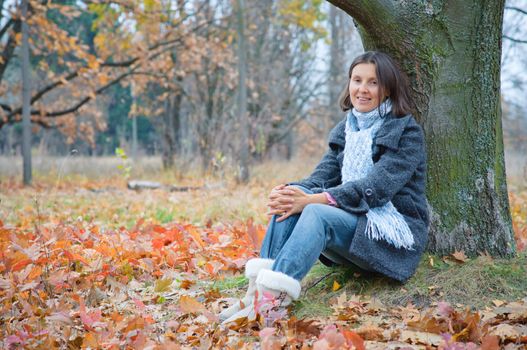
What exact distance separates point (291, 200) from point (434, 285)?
2.75 ft

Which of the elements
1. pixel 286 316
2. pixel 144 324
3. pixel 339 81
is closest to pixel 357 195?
pixel 286 316

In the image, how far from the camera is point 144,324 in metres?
2.31

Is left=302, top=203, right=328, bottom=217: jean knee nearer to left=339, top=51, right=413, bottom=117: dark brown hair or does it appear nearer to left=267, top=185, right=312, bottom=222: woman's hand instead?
left=267, top=185, right=312, bottom=222: woman's hand

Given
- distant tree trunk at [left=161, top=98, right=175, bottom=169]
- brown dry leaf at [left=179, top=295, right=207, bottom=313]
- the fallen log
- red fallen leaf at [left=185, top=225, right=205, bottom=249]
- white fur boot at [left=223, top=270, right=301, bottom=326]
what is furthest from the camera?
distant tree trunk at [left=161, top=98, right=175, bottom=169]

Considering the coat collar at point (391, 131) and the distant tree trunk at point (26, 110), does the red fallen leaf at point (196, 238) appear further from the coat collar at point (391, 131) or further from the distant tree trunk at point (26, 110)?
the distant tree trunk at point (26, 110)

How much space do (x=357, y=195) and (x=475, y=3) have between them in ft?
4.17

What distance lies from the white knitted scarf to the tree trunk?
31 centimetres

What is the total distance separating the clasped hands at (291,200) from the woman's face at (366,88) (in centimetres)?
58

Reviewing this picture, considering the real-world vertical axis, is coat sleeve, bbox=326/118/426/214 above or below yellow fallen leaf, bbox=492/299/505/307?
above

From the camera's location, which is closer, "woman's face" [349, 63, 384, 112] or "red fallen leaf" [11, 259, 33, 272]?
"woman's face" [349, 63, 384, 112]

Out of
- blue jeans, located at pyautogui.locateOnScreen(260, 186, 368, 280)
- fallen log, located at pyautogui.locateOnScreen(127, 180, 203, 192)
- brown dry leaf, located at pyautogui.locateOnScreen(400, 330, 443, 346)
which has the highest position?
blue jeans, located at pyautogui.locateOnScreen(260, 186, 368, 280)

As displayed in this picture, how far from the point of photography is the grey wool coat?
97.1 inches

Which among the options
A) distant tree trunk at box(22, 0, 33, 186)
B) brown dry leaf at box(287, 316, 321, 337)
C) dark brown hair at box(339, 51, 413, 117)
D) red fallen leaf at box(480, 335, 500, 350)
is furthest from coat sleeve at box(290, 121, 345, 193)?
distant tree trunk at box(22, 0, 33, 186)

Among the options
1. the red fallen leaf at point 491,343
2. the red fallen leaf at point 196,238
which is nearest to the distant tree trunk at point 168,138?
the red fallen leaf at point 196,238
